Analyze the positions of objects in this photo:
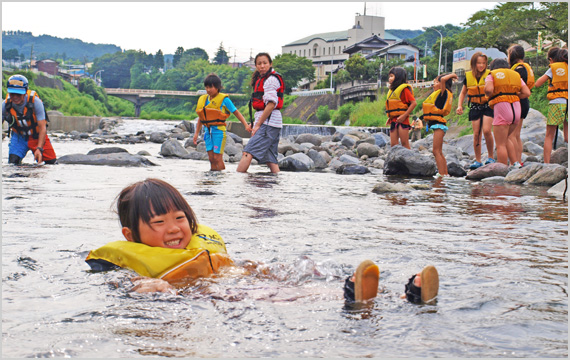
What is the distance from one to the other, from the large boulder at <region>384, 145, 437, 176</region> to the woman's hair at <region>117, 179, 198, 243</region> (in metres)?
7.87

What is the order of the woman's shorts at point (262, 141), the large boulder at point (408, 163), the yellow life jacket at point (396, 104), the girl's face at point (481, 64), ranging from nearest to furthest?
1. the woman's shorts at point (262, 141)
2. the girl's face at point (481, 64)
3. the yellow life jacket at point (396, 104)
4. the large boulder at point (408, 163)

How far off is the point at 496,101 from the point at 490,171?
1.10 m

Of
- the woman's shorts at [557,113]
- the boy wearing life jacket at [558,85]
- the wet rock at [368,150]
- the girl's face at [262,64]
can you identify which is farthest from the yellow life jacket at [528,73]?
the wet rock at [368,150]

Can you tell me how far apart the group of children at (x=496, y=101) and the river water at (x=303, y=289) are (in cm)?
400

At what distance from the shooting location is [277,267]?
3.27m

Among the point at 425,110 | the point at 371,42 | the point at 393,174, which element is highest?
the point at 371,42

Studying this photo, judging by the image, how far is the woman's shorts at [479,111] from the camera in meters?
10.3

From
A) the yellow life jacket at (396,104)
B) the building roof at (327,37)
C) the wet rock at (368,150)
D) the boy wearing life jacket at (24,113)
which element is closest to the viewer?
the boy wearing life jacket at (24,113)

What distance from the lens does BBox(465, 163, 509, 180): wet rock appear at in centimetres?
973

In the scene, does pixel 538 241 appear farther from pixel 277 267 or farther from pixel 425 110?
pixel 425 110

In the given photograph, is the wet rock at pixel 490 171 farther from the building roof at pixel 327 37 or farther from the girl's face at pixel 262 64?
the building roof at pixel 327 37

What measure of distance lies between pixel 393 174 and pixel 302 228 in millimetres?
6621

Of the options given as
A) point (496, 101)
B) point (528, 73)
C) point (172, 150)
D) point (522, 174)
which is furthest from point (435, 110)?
point (172, 150)

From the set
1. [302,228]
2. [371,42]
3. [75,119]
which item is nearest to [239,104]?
[371,42]
